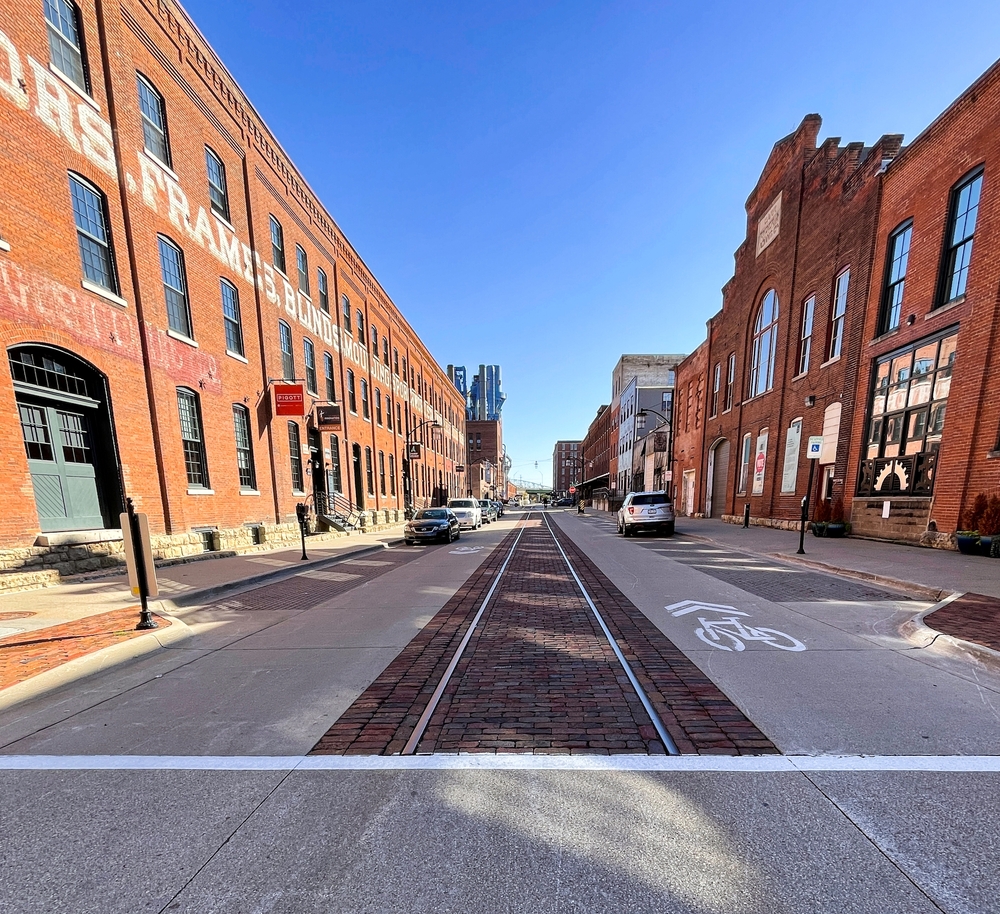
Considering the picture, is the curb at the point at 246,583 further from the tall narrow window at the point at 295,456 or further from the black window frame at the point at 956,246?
the black window frame at the point at 956,246

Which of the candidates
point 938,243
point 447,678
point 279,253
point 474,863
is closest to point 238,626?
point 447,678

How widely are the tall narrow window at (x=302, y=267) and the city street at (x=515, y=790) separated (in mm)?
16341

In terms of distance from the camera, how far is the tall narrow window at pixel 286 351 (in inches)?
617

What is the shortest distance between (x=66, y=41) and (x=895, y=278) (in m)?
21.7

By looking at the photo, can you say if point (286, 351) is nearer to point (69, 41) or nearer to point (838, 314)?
point (69, 41)

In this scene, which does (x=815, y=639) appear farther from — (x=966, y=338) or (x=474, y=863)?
(x=966, y=338)

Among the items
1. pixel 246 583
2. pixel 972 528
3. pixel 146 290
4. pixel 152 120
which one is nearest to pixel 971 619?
pixel 972 528

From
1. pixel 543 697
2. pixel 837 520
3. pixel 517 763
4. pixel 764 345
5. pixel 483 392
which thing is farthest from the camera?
pixel 483 392

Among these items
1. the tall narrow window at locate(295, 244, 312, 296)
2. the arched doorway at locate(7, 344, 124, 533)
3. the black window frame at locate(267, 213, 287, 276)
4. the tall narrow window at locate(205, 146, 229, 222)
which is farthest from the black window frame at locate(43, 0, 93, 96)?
the tall narrow window at locate(295, 244, 312, 296)

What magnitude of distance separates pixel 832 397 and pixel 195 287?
20722mm

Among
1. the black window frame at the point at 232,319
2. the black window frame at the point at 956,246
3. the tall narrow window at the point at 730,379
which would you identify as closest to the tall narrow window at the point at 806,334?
the black window frame at the point at 956,246

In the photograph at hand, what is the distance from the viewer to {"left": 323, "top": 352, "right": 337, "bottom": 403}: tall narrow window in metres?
19.0

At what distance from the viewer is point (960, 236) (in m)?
10.6

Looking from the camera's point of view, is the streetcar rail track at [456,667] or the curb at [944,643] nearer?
the streetcar rail track at [456,667]
